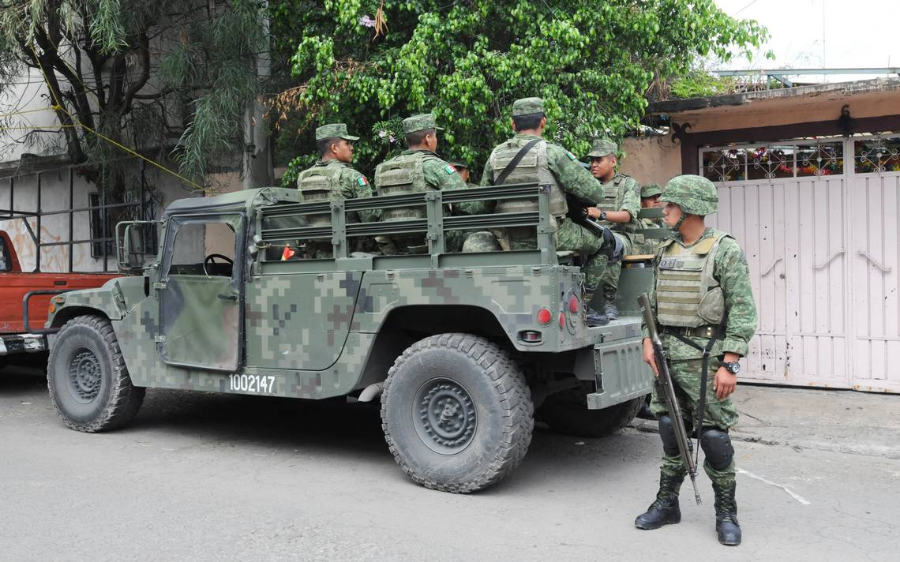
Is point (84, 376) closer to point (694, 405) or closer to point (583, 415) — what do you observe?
point (583, 415)

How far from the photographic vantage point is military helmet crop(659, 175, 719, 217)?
4.27 meters

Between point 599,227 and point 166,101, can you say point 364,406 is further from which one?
point 166,101

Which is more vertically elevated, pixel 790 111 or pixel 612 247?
pixel 790 111

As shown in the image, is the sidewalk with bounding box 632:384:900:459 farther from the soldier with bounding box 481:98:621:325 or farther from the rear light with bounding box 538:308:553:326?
the rear light with bounding box 538:308:553:326

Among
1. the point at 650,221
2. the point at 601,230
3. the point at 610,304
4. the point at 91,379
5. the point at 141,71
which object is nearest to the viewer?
the point at 601,230

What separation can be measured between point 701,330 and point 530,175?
161cm

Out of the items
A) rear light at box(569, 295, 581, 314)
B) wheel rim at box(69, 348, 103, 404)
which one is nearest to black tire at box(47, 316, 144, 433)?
wheel rim at box(69, 348, 103, 404)

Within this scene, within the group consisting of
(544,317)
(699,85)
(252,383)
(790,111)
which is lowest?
(252,383)

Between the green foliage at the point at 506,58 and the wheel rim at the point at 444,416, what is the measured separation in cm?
309

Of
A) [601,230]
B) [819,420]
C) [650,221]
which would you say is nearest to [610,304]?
[601,230]

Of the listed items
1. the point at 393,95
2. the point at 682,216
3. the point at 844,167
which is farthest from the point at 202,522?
the point at 844,167

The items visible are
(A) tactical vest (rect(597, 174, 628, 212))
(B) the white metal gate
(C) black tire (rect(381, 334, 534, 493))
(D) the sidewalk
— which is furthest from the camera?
(B) the white metal gate

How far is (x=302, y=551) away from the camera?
162 inches

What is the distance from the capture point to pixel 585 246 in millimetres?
5508
